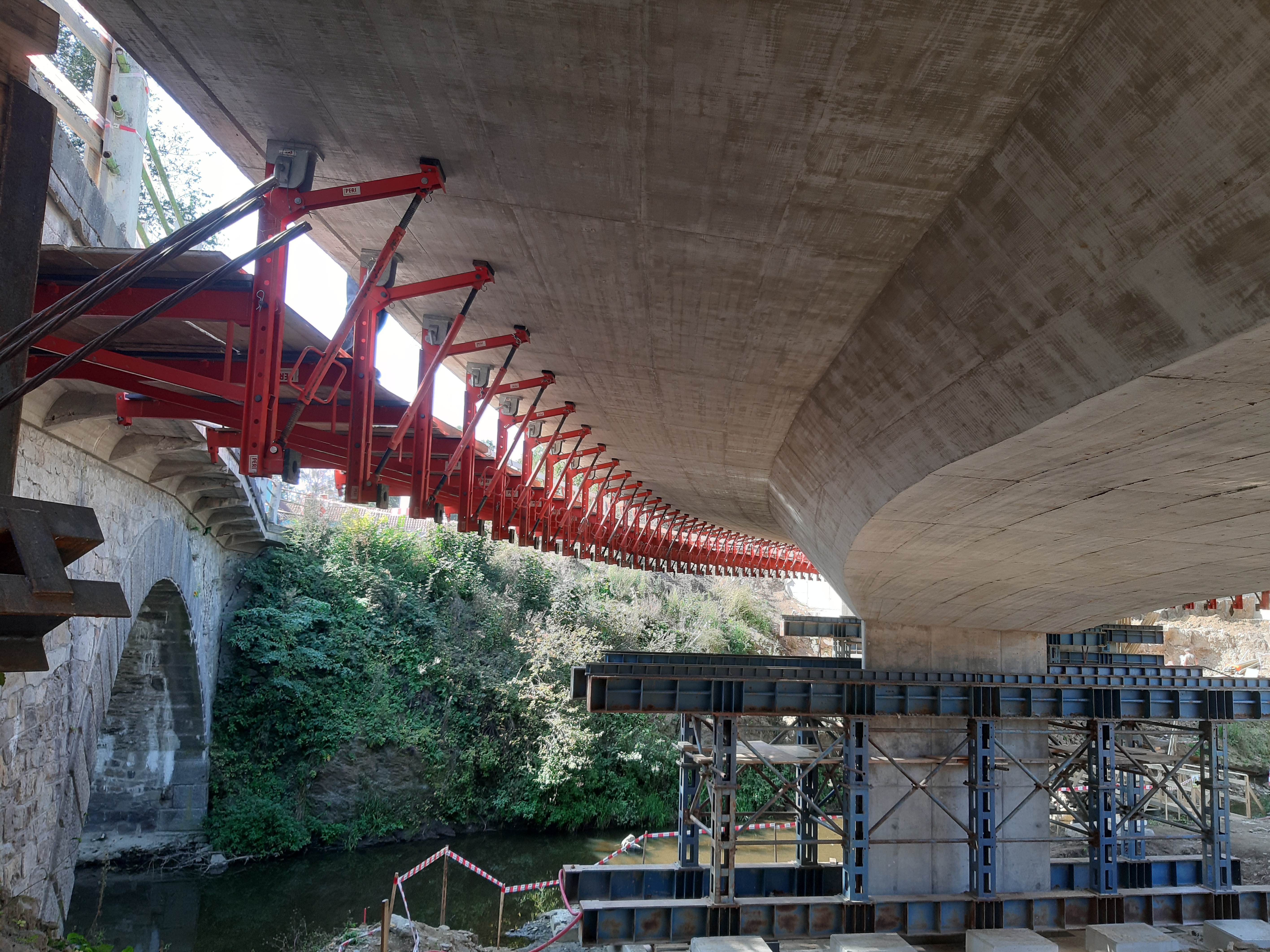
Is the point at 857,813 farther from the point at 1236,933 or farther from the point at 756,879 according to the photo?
the point at 1236,933

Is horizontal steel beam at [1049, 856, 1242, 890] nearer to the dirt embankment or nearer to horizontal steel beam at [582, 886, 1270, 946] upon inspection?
horizontal steel beam at [582, 886, 1270, 946]

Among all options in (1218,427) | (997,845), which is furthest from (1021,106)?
(997,845)

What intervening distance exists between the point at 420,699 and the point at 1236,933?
2374 centimetres

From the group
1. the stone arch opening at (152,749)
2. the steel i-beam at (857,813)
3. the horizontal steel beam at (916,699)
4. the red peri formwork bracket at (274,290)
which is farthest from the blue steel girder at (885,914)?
the stone arch opening at (152,749)

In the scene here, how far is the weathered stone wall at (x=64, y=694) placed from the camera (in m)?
9.39

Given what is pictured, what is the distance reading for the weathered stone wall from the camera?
939 centimetres

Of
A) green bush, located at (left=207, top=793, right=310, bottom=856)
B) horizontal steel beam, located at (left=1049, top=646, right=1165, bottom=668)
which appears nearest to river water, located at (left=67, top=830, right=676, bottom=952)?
green bush, located at (left=207, top=793, right=310, bottom=856)

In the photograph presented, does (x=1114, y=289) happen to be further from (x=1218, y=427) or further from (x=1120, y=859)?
(x=1120, y=859)

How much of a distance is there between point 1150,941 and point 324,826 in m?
22.1

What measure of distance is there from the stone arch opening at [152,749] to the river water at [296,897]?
1.14 m

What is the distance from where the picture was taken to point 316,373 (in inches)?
258

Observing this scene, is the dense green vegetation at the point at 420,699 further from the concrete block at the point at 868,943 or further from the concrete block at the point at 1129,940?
the concrete block at the point at 1129,940

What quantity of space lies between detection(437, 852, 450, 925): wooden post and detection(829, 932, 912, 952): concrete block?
807 centimetres

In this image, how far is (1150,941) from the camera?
14242 mm
